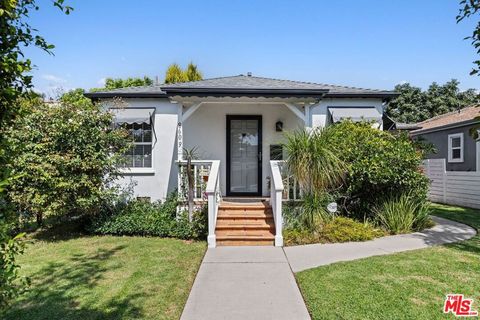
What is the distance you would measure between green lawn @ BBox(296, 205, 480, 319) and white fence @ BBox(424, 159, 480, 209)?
20.7ft

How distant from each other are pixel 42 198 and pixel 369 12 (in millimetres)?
11951

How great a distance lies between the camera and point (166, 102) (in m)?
10.6

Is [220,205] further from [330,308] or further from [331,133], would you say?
[330,308]

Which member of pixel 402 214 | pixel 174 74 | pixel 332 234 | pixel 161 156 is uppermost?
pixel 174 74

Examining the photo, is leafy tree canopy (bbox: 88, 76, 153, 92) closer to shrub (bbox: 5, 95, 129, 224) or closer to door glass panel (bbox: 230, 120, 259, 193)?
door glass panel (bbox: 230, 120, 259, 193)

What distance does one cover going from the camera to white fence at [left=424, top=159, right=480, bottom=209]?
11.4 metres

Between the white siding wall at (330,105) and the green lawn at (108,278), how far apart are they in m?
5.96

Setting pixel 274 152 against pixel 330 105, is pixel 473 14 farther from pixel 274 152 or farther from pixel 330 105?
pixel 274 152

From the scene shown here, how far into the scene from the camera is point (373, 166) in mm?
7480

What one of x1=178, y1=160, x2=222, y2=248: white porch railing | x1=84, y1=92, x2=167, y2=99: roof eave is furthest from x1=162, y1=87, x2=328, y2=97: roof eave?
x1=84, y1=92, x2=167, y2=99: roof eave

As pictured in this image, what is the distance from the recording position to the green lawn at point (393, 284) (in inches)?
150

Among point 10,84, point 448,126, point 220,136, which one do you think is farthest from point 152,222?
point 448,126

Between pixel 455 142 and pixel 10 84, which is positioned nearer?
pixel 10 84

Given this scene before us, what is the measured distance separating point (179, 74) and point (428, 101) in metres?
27.4
